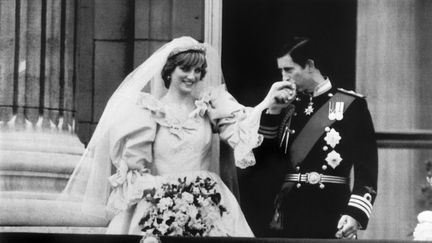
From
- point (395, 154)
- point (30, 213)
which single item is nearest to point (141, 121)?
point (30, 213)

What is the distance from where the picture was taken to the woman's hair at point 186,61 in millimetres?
11328

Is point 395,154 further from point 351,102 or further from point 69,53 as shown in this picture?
point 69,53

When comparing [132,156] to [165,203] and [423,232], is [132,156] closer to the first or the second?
[165,203]

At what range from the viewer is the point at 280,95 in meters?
11.2

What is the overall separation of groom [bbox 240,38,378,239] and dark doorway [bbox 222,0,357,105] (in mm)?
732

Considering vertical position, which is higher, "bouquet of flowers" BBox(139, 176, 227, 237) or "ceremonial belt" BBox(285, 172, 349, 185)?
"ceremonial belt" BBox(285, 172, 349, 185)

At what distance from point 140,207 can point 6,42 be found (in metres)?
1.70

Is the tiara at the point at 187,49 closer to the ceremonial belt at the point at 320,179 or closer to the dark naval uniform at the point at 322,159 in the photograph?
the dark naval uniform at the point at 322,159

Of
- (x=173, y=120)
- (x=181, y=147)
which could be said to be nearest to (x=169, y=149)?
(x=181, y=147)

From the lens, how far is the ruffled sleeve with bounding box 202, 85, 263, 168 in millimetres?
11234

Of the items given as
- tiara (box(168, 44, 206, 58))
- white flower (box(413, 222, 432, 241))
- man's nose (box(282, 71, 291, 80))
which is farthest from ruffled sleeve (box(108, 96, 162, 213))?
white flower (box(413, 222, 432, 241))

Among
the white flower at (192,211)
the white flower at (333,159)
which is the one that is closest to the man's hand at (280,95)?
the white flower at (333,159)

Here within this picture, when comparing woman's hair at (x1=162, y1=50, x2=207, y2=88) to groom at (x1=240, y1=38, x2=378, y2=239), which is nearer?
groom at (x1=240, y1=38, x2=378, y2=239)

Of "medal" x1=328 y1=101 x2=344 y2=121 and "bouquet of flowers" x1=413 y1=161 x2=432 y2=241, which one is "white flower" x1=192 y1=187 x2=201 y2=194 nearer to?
"medal" x1=328 y1=101 x2=344 y2=121
